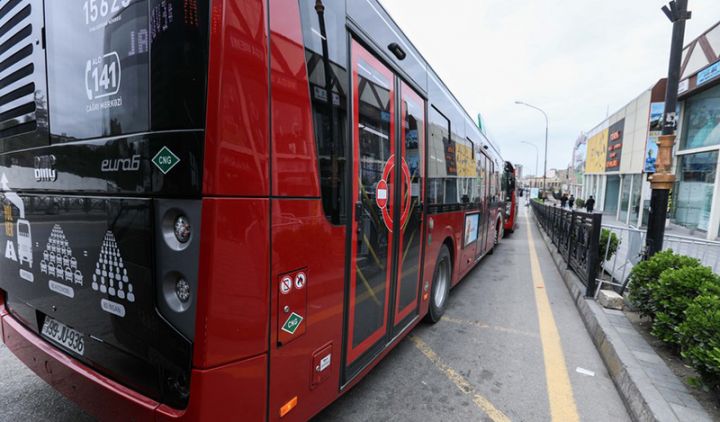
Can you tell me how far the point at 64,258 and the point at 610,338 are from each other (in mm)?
4970

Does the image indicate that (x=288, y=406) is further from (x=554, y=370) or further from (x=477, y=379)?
(x=554, y=370)

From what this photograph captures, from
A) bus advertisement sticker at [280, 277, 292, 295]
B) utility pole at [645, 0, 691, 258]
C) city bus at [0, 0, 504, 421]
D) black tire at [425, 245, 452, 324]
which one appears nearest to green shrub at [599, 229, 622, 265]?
utility pole at [645, 0, 691, 258]

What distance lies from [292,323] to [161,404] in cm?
70

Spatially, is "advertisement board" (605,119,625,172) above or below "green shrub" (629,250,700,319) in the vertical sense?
above

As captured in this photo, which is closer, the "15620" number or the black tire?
the "15620" number

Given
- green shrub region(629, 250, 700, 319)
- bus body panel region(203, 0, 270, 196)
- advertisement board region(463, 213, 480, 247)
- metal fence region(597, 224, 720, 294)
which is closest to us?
bus body panel region(203, 0, 270, 196)

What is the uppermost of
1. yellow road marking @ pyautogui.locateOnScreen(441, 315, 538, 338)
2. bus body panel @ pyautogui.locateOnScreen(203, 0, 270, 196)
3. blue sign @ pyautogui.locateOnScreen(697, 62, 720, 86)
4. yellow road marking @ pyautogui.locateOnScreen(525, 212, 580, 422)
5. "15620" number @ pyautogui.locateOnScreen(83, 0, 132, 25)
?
blue sign @ pyautogui.locateOnScreen(697, 62, 720, 86)

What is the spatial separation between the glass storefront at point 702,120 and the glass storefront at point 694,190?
552mm

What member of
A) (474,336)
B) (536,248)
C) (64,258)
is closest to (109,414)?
(64,258)

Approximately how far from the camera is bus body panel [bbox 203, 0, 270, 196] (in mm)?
1392

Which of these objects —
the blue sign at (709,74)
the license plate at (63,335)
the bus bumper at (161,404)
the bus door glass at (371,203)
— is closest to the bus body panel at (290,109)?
the bus door glass at (371,203)

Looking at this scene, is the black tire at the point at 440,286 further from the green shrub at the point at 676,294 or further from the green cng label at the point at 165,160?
the green cng label at the point at 165,160

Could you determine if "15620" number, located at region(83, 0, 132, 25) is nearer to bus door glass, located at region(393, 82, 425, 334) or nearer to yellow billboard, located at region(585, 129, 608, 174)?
bus door glass, located at region(393, 82, 425, 334)

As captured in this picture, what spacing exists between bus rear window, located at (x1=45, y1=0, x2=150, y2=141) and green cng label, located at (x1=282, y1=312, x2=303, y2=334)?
45.9 inches
